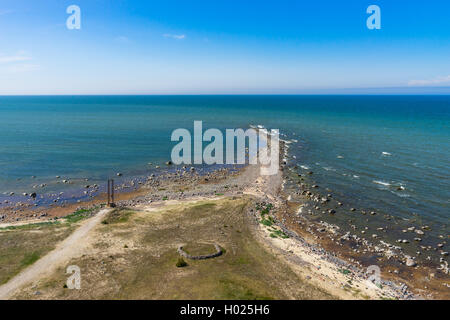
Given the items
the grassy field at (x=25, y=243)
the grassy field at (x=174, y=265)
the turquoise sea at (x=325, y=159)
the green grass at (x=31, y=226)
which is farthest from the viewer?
the turquoise sea at (x=325, y=159)

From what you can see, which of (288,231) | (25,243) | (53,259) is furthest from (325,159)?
(25,243)

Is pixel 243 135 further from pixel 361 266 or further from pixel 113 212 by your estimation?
pixel 361 266

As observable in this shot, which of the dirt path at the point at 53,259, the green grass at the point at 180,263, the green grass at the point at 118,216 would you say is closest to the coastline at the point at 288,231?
the green grass at the point at 118,216

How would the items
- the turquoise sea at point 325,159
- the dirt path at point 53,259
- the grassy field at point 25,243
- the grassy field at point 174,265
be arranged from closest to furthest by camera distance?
the grassy field at point 174,265
the dirt path at point 53,259
the grassy field at point 25,243
the turquoise sea at point 325,159

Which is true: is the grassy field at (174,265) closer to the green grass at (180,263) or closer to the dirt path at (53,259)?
the green grass at (180,263)

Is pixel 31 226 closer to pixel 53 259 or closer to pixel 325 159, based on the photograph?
pixel 53 259
